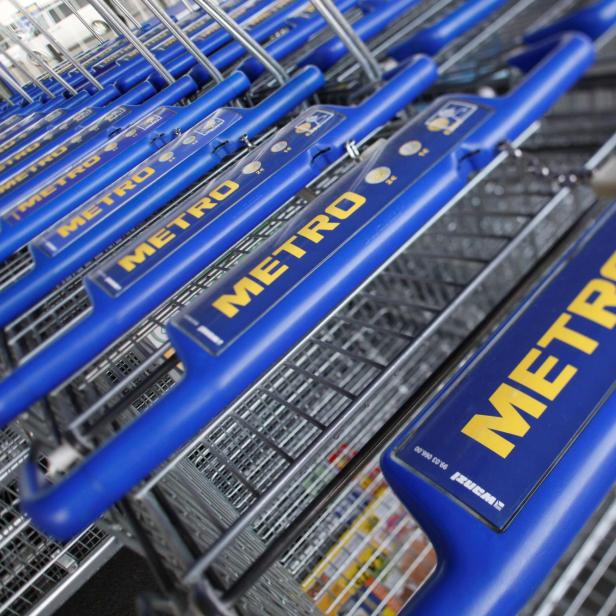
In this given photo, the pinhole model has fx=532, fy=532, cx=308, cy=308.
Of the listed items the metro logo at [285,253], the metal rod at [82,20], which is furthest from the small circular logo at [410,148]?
the metal rod at [82,20]

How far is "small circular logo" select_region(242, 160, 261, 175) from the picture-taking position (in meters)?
1.06

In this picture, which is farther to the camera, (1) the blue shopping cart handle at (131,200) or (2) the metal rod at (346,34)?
(2) the metal rod at (346,34)

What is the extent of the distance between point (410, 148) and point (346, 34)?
0.52m

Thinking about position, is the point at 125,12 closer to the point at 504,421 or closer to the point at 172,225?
the point at 172,225

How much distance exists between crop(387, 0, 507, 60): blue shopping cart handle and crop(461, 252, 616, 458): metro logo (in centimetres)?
83

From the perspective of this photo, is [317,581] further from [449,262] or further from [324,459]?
[449,262]

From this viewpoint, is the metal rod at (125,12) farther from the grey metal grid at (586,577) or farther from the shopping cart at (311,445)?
the grey metal grid at (586,577)

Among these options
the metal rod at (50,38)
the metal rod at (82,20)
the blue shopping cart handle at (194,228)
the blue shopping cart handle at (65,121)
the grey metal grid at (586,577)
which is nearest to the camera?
the grey metal grid at (586,577)

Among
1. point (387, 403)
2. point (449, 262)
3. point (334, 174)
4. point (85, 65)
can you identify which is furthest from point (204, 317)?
point (85, 65)

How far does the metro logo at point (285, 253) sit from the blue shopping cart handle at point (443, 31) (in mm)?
749

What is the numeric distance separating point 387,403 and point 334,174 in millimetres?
716

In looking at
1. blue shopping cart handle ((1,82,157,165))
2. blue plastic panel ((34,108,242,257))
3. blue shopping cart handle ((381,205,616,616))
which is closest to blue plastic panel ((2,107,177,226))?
blue plastic panel ((34,108,242,257))

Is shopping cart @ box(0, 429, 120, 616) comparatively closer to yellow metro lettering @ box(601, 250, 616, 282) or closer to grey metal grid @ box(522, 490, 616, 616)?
grey metal grid @ box(522, 490, 616, 616)

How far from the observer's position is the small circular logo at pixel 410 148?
2.91ft
